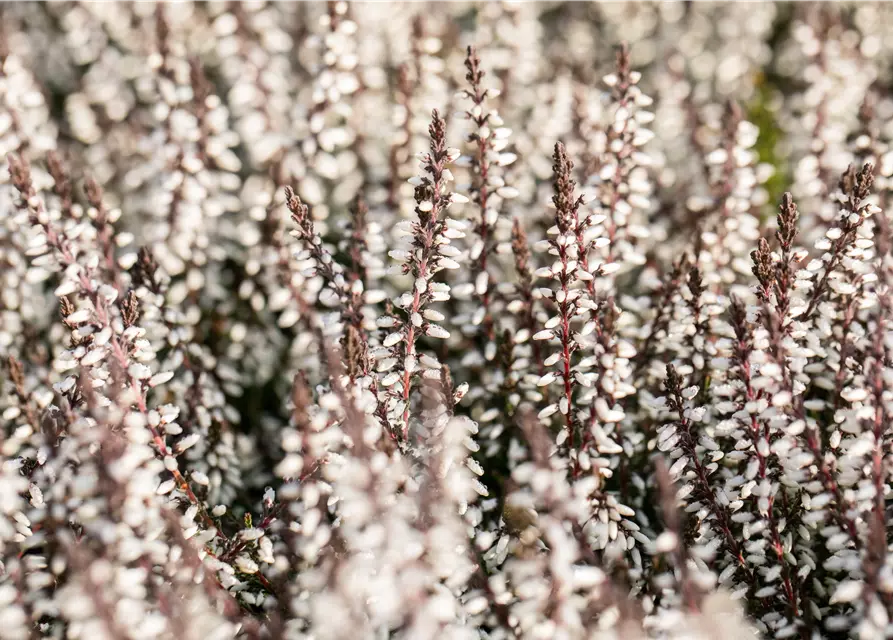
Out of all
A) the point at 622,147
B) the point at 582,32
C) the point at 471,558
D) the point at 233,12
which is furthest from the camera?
the point at 582,32

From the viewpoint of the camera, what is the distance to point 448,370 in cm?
271

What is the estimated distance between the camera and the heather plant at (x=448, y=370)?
92.3 inches

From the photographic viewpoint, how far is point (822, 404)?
283cm

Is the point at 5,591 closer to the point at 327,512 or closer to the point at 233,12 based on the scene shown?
the point at 327,512

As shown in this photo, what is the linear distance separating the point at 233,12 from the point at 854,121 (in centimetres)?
392

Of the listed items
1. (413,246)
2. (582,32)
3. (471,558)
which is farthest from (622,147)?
(582,32)

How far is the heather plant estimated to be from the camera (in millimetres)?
2344

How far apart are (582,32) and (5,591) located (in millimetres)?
5418

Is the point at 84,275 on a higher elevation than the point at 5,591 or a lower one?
higher

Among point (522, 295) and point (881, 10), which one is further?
point (881, 10)

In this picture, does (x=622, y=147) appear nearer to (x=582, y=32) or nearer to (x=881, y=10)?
(x=582, y=32)

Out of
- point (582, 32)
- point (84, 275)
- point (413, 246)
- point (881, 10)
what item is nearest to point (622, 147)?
point (413, 246)

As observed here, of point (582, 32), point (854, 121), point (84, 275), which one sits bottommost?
point (84, 275)

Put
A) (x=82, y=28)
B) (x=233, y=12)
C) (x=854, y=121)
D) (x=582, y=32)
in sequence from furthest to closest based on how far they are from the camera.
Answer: (x=582, y=32) < (x=82, y=28) < (x=854, y=121) < (x=233, y=12)
